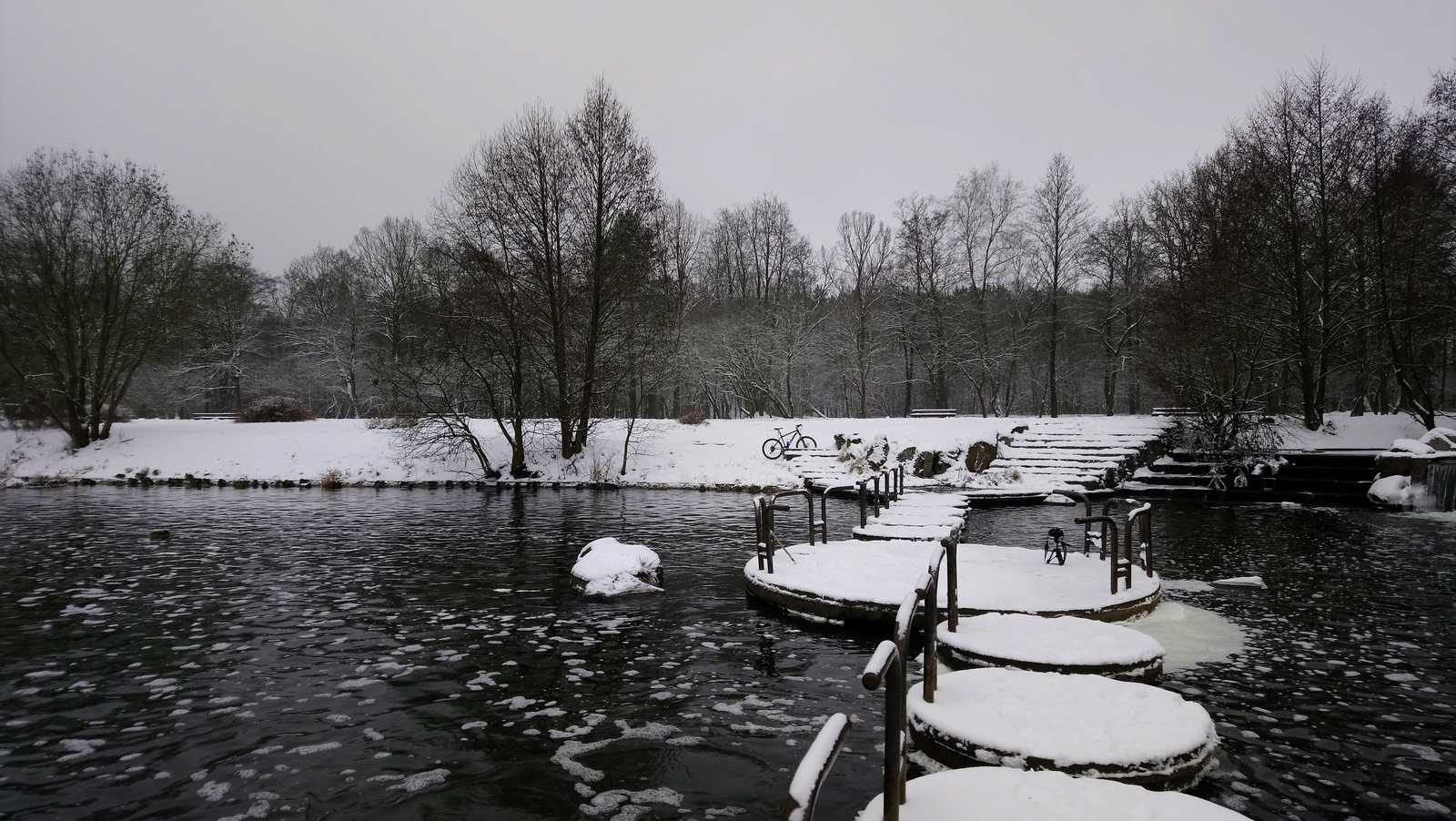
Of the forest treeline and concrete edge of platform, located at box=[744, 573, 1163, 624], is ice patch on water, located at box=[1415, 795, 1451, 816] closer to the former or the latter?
concrete edge of platform, located at box=[744, 573, 1163, 624]

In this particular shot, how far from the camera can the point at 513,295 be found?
27391mm

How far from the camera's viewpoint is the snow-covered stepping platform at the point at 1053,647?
5.80 metres

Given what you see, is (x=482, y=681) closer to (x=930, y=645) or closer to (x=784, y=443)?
(x=930, y=645)

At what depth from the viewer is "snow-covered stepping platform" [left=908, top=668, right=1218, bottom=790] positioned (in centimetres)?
417

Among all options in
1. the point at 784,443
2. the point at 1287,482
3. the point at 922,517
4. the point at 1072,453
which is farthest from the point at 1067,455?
the point at 922,517

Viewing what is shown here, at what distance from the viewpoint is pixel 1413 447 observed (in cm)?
1827

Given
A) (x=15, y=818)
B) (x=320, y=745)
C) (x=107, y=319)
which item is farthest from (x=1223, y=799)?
(x=107, y=319)

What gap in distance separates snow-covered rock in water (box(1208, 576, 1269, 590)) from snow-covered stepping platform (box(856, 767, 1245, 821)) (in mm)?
8274

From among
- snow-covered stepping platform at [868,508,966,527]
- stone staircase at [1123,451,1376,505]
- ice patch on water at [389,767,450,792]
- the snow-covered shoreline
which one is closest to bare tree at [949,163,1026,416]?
the snow-covered shoreline

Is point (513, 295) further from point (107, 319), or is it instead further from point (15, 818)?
point (15, 818)

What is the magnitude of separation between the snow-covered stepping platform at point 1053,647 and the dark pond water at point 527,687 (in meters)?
0.69

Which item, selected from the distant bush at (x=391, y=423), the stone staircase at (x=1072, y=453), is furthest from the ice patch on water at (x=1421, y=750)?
the distant bush at (x=391, y=423)

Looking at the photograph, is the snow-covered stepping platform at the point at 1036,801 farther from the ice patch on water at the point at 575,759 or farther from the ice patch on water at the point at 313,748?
the ice patch on water at the point at 313,748

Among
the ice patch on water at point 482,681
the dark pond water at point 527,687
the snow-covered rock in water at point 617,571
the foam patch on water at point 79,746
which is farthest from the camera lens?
the snow-covered rock in water at point 617,571
